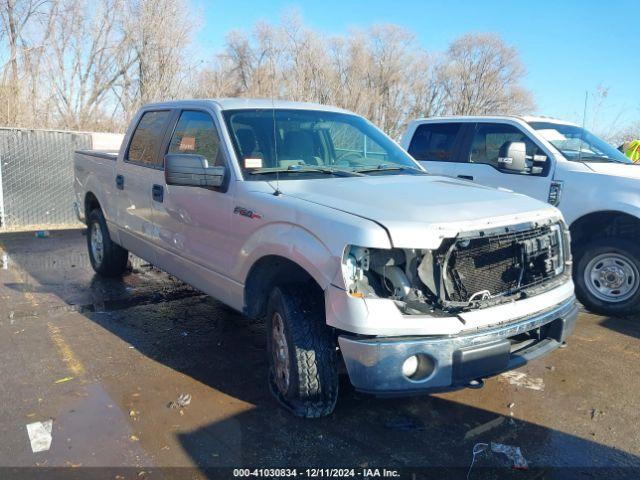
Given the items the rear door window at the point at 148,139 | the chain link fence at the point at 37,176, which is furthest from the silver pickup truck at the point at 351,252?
the chain link fence at the point at 37,176

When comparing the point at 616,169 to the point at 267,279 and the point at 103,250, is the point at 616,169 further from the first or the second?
the point at 103,250

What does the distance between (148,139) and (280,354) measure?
293 cm

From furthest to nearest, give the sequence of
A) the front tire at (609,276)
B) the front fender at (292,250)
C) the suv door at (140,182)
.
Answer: the front tire at (609,276), the suv door at (140,182), the front fender at (292,250)

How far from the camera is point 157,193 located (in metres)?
4.91

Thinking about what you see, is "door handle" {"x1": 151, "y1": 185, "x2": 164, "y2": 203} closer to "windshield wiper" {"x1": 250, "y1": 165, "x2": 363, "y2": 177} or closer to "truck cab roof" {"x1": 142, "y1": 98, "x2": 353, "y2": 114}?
"truck cab roof" {"x1": 142, "y1": 98, "x2": 353, "y2": 114}

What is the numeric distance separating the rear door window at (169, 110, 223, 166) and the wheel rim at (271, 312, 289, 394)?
4.38ft

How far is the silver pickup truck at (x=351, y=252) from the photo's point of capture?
9.59 feet

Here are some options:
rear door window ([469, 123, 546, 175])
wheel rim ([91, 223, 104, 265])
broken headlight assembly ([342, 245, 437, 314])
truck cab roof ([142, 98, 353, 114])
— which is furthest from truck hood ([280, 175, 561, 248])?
wheel rim ([91, 223, 104, 265])

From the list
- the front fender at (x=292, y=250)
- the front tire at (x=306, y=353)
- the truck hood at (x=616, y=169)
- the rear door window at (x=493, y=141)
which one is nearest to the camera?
the front fender at (x=292, y=250)

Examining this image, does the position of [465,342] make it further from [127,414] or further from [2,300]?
[2,300]

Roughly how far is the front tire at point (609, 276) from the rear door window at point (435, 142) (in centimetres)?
212

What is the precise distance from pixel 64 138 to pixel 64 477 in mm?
9410

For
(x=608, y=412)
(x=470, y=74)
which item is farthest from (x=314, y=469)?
(x=470, y=74)

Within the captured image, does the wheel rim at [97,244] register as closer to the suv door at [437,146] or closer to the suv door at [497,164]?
the suv door at [437,146]
